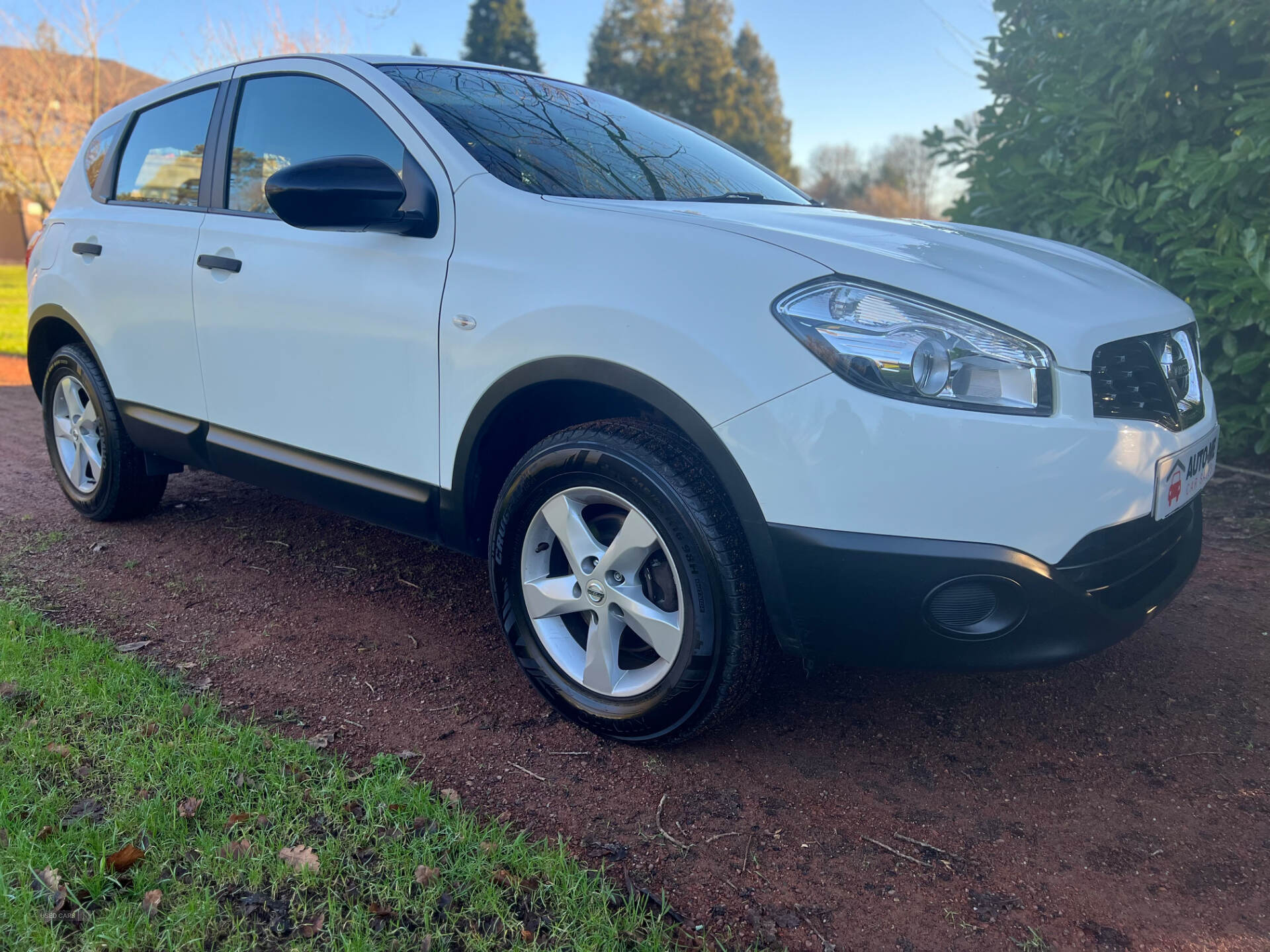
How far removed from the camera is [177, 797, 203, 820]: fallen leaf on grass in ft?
6.97

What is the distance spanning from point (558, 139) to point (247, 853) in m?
2.19

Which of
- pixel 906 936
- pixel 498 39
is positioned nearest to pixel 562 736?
pixel 906 936

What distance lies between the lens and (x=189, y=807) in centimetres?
215

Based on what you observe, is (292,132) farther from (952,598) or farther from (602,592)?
(952,598)

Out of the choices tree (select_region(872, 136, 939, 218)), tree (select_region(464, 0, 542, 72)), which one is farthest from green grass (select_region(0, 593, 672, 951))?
tree (select_region(872, 136, 939, 218))

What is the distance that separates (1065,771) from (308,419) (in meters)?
2.45

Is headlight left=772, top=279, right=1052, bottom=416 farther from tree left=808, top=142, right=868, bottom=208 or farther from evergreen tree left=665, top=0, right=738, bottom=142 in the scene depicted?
tree left=808, top=142, right=868, bottom=208

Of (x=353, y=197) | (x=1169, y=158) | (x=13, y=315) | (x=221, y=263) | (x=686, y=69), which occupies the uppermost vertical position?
(x=686, y=69)

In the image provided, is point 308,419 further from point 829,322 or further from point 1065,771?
point 1065,771

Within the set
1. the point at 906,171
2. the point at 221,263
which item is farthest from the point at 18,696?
the point at 906,171

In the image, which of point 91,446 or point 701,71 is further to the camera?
point 701,71

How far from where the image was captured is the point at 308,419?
3.04 meters

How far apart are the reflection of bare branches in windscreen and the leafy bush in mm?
2754

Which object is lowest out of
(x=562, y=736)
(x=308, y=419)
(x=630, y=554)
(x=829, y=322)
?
(x=562, y=736)
